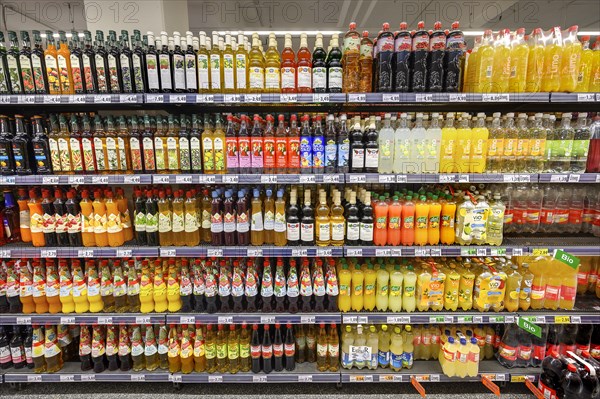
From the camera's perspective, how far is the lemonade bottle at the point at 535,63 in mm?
2227

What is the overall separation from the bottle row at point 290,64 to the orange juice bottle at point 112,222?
0.85 metres

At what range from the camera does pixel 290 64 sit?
2.22 metres

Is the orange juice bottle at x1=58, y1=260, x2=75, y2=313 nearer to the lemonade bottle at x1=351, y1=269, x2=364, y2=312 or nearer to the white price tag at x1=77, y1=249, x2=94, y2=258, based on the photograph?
the white price tag at x1=77, y1=249, x2=94, y2=258

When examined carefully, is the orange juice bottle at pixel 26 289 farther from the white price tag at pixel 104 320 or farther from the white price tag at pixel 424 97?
the white price tag at pixel 424 97

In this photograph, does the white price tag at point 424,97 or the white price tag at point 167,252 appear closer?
the white price tag at point 424,97

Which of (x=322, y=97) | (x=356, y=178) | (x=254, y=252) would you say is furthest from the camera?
(x=254, y=252)

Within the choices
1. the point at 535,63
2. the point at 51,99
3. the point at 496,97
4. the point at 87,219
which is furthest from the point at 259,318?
the point at 535,63

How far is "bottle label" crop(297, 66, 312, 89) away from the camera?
2.19 meters

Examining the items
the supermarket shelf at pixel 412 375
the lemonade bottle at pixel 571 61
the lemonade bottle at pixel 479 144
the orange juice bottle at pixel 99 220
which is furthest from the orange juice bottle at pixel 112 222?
the lemonade bottle at pixel 571 61

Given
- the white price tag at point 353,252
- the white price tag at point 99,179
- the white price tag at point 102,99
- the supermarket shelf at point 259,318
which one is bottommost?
the supermarket shelf at point 259,318

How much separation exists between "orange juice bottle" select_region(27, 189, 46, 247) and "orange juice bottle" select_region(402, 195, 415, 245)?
2878mm

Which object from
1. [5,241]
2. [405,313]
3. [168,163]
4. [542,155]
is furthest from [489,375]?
[5,241]

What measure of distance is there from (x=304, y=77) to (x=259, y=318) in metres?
1.89

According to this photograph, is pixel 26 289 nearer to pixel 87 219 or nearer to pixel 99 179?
pixel 87 219
